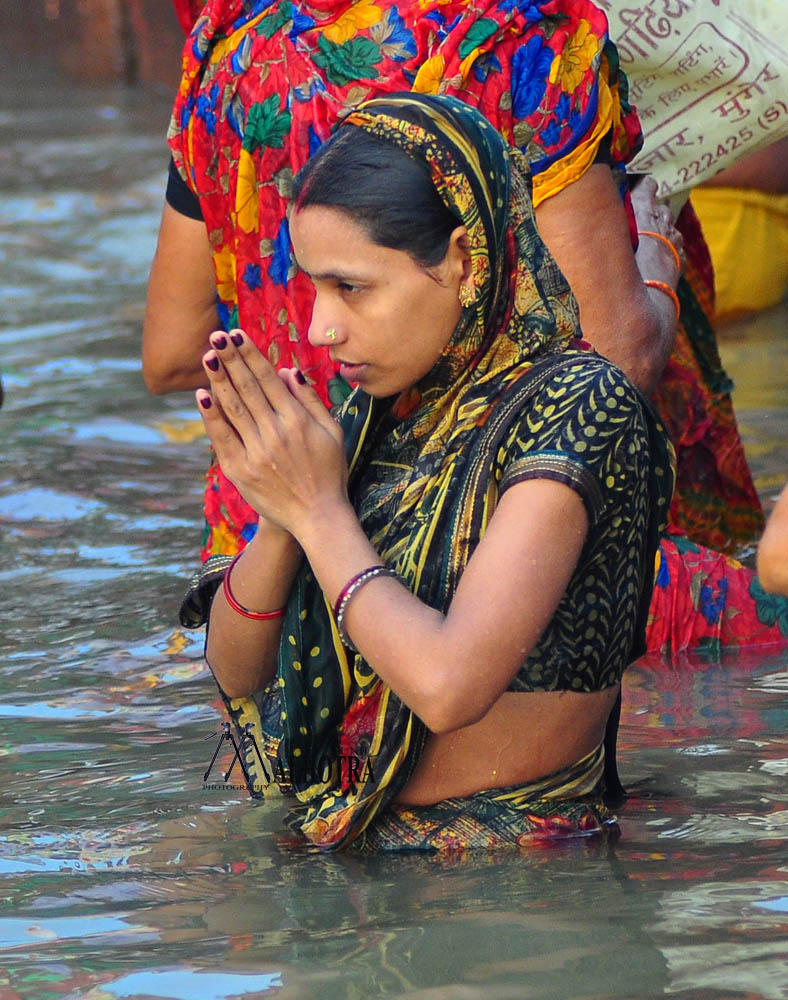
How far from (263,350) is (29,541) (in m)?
2.13

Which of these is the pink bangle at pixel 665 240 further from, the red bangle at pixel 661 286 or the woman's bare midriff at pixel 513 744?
the woman's bare midriff at pixel 513 744

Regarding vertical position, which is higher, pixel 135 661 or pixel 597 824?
pixel 597 824

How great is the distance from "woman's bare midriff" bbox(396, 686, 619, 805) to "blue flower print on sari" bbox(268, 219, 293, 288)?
3.60ft

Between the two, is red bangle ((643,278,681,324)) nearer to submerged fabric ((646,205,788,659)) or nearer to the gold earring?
submerged fabric ((646,205,788,659))

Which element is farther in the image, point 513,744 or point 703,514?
point 703,514

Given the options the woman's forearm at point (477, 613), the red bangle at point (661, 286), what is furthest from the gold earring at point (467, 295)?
the red bangle at point (661, 286)

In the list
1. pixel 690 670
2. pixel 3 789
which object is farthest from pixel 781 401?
pixel 3 789

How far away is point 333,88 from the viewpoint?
344 cm

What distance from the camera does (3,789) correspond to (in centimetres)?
A: 354

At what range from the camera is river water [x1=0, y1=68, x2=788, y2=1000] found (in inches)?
96.4

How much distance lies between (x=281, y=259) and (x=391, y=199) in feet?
3.08

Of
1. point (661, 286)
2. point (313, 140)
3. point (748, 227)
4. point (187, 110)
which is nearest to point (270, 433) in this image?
point (313, 140)

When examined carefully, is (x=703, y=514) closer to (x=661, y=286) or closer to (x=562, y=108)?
(x=661, y=286)

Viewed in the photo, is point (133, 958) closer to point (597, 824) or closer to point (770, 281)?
point (597, 824)
